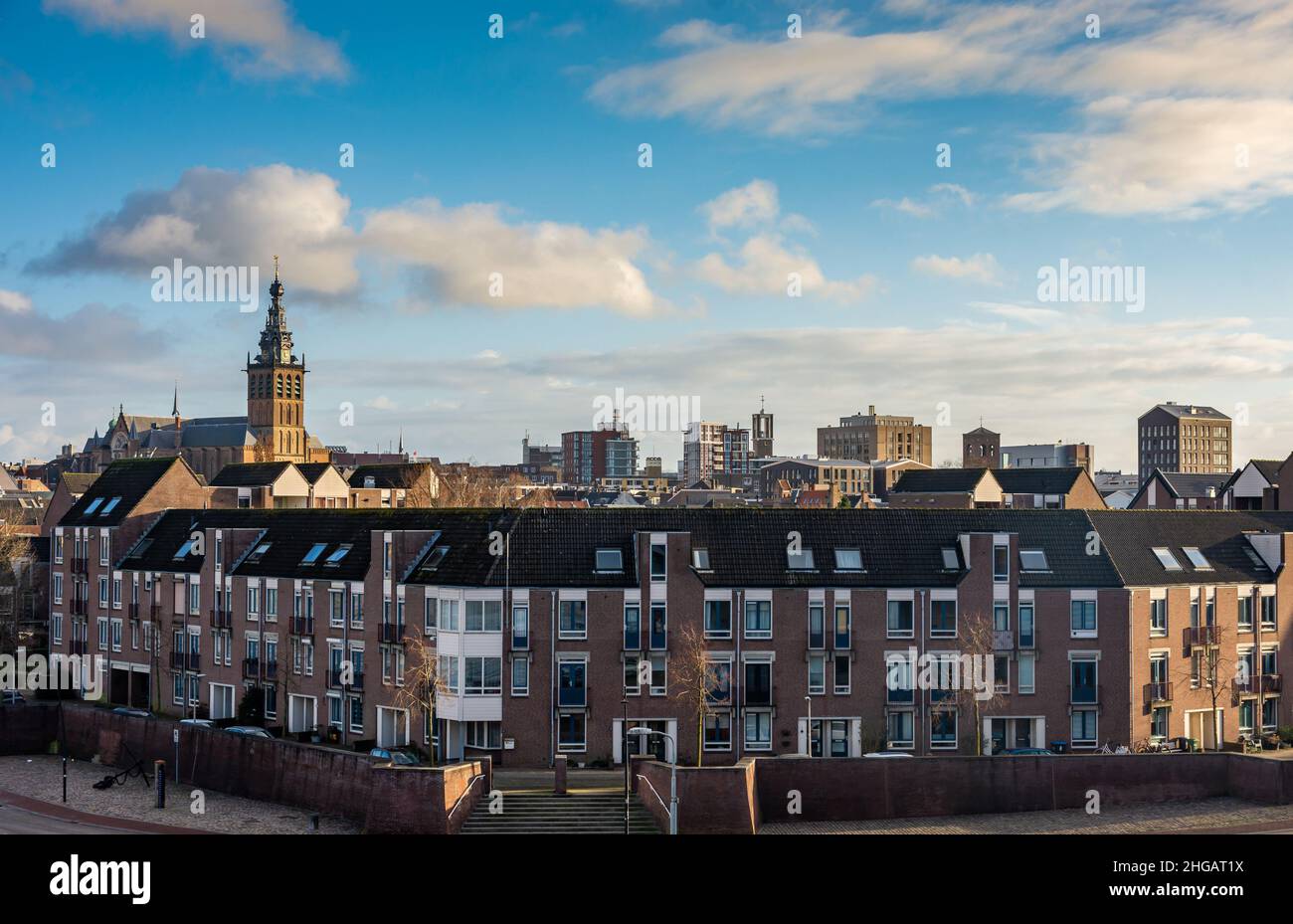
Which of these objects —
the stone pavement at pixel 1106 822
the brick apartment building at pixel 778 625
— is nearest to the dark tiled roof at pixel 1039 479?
the brick apartment building at pixel 778 625

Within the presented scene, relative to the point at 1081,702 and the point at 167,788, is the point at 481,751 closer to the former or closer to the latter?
the point at 167,788

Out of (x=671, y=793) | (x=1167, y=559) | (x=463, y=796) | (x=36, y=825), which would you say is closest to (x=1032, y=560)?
(x=1167, y=559)

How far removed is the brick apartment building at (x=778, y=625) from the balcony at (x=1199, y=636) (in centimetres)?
19

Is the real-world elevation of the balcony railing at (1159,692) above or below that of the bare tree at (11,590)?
below

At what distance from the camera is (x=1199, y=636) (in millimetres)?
62625

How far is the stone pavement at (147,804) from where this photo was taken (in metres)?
52.7

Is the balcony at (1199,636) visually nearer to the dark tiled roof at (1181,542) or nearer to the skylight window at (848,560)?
the dark tiled roof at (1181,542)

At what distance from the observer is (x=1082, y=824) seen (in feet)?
165

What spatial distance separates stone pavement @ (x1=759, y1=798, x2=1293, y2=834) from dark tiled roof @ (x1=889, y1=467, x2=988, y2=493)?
75.5m

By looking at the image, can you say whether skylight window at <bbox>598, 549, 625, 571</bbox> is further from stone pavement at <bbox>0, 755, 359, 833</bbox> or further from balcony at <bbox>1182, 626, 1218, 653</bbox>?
balcony at <bbox>1182, 626, 1218, 653</bbox>

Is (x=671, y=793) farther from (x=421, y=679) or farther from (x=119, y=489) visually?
(x=119, y=489)

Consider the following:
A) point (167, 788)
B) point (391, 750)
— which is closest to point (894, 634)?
point (391, 750)

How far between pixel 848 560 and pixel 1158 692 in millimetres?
15769
